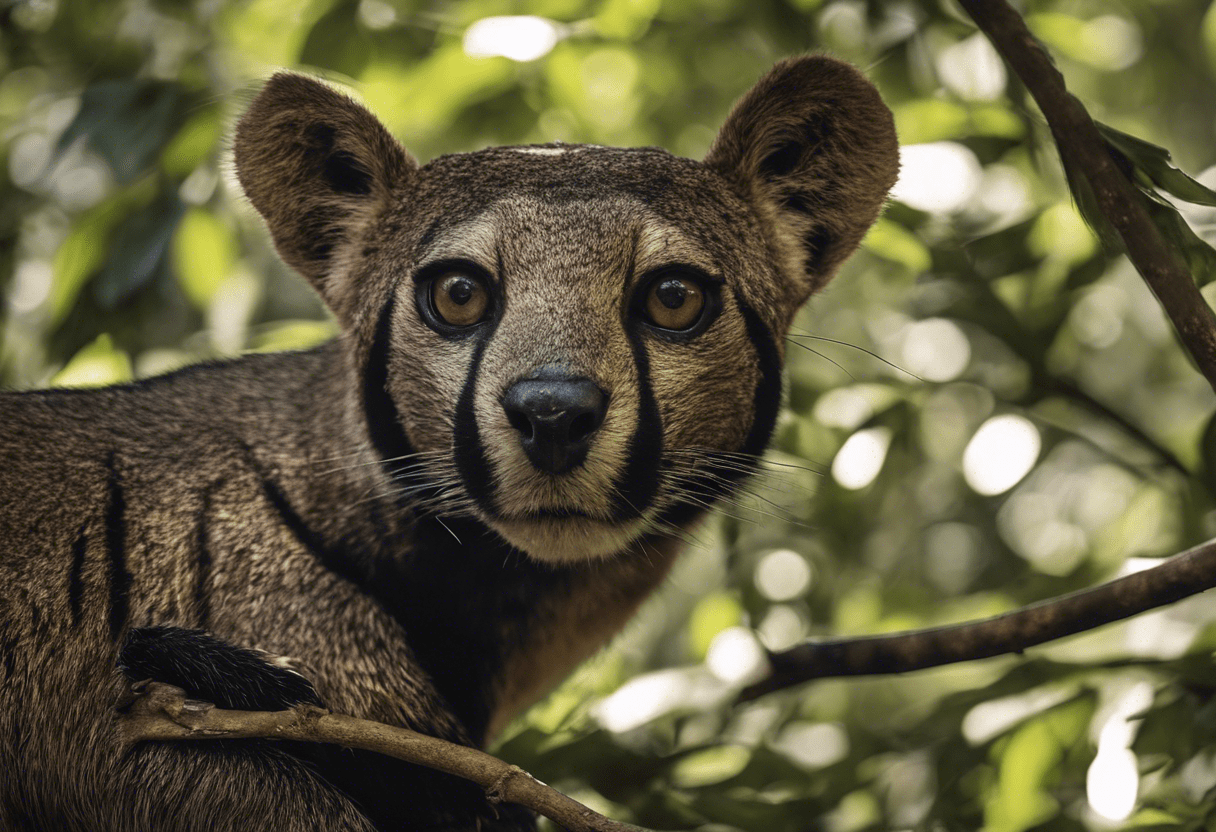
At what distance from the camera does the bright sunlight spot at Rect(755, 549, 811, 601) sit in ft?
18.6

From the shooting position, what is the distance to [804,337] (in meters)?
4.28

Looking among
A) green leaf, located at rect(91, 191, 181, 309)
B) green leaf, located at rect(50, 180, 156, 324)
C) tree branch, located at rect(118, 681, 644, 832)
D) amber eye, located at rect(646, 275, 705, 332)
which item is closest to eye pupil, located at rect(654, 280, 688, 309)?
amber eye, located at rect(646, 275, 705, 332)

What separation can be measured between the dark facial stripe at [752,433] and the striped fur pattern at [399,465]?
0.5 inches

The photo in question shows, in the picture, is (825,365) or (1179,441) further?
(825,365)

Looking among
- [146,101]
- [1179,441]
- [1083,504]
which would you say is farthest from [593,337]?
[1083,504]

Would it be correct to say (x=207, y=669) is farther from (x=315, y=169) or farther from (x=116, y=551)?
(x=315, y=169)

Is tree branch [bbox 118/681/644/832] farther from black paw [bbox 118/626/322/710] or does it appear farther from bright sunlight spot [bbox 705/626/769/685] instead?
bright sunlight spot [bbox 705/626/769/685]

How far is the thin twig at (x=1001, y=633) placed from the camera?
10.0 feet

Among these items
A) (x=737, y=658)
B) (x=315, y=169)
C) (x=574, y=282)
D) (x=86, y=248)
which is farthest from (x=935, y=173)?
(x=86, y=248)

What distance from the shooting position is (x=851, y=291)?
620cm

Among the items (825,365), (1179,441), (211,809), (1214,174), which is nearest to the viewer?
(211,809)

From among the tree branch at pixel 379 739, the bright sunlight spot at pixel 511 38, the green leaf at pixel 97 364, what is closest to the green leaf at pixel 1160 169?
the tree branch at pixel 379 739

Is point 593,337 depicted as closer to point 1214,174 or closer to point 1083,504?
point 1214,174

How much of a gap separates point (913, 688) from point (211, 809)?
18.4 ft
